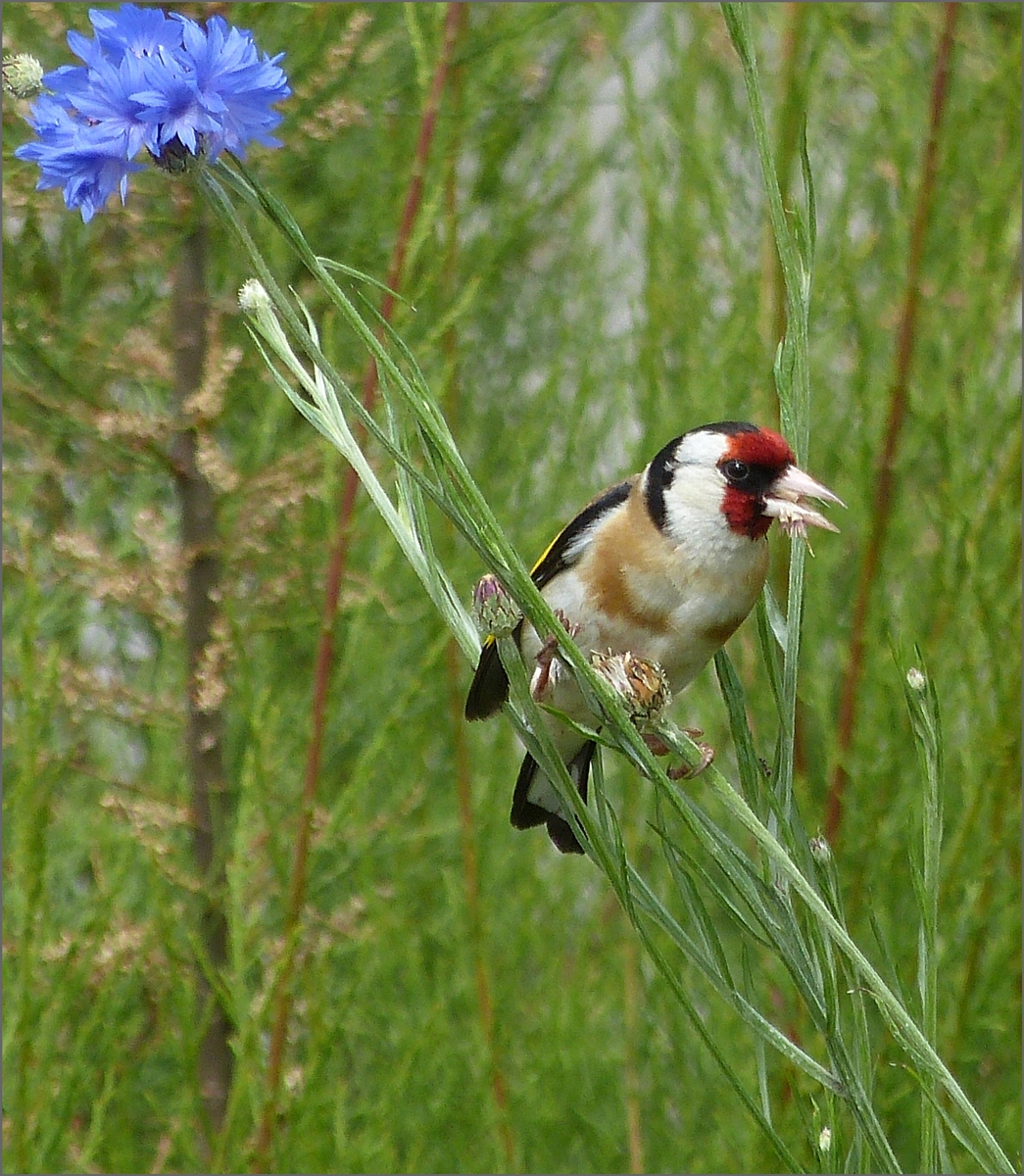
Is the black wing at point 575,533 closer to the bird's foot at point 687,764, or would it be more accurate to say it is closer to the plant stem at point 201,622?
the bird's foot at point 687,764

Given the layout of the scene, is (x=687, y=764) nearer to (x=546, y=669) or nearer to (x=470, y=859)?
(x=546, y=669)

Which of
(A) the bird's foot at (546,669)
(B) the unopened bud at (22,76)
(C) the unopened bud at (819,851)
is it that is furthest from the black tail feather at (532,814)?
(B) the unopened bud at (22,76)

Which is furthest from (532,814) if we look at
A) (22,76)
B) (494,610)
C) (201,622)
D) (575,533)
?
(22,76)

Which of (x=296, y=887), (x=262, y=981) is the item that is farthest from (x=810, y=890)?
(x=262, y=981)

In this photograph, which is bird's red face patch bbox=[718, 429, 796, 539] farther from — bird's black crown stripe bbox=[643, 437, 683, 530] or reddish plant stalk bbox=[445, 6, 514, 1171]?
reddish plant stalk bbox=[445, 6, 514, 1171]

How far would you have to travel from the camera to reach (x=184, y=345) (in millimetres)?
2346

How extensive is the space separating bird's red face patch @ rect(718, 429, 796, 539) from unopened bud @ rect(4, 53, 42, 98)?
80 cm

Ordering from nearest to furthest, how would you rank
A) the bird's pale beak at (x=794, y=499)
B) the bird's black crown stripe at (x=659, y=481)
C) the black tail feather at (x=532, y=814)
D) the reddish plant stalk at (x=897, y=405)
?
the bird's pale beak at (x=794, y=499)
the bird's black crown stripe at (x=659, y=481)
the black tail feather at (x=532, y=814)
the reddish plant stalk at (x=897, y=405)

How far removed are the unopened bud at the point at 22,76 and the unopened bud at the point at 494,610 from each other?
443 millimetres

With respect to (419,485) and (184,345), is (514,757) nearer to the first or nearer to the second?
(184,345)

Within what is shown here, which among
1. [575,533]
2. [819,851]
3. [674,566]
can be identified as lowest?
[819,851]

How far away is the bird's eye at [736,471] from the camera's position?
159 cm

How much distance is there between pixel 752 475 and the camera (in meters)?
1.59

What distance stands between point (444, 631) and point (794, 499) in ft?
2.21
